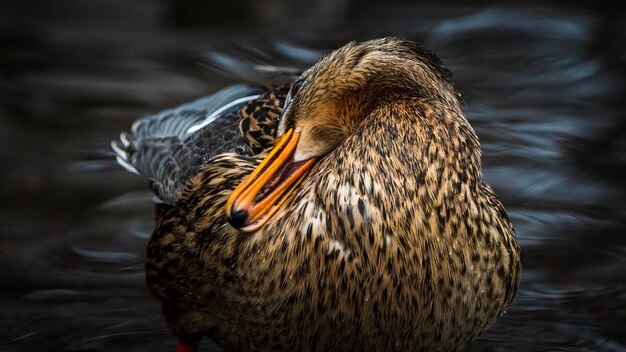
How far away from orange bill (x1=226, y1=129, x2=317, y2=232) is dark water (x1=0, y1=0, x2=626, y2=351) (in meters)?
1.59

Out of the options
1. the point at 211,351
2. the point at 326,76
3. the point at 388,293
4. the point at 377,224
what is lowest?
the point at 211,351

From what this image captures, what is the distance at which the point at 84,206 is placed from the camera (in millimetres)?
6332

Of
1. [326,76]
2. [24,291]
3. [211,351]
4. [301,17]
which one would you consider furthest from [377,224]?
[301,17]

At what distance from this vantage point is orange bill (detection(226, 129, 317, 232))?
3.65 metres

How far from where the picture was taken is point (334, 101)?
149 inches

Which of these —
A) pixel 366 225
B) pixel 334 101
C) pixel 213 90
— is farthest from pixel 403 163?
pixel 213 90

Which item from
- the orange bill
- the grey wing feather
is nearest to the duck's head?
the orange bill

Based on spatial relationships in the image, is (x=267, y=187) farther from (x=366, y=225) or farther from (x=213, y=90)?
(x=213, y=90)

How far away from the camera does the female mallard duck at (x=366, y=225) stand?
355 centimetres

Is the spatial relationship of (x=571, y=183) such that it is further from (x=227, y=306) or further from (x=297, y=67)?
(x=227, y=306)

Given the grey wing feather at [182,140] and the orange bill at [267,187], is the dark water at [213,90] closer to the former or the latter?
the grey wing feather at [182,140]

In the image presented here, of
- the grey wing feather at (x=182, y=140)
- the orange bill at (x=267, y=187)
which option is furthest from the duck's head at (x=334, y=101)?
the grey wing feather at (x=182, y=140)

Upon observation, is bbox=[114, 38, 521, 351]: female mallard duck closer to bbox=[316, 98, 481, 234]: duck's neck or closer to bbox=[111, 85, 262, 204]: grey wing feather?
bbox=[316, 98, 481, 234]: duck's neck

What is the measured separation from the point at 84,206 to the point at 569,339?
290 centimetres
